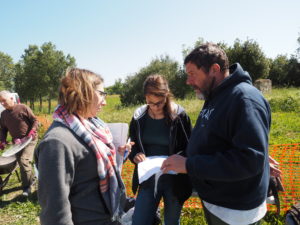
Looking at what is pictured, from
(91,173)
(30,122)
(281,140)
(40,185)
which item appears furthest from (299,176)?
(30,122)

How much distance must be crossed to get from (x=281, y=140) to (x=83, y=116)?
6784 millimetres

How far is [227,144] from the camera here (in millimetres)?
1495

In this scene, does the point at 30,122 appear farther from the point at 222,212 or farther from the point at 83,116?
the point at 222,212

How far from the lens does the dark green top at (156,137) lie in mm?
2490

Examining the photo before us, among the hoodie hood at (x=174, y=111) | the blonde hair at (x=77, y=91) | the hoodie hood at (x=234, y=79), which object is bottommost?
the hoodie hood at (x=174, y=111)

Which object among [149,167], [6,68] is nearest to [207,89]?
[149,167]

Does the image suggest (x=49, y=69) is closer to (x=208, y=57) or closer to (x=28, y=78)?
(x=28, y=78)

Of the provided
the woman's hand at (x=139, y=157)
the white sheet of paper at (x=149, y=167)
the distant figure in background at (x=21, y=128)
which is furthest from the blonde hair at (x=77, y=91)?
the distant figure in background at (x=21, y=128)

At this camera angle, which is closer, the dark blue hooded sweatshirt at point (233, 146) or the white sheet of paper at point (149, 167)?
the dark blue hooded sweatshirt at point (233, 146)

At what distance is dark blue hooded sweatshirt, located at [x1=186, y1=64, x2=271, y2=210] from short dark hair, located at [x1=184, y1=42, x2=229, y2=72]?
0.11 meters

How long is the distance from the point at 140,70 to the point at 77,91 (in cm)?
2795

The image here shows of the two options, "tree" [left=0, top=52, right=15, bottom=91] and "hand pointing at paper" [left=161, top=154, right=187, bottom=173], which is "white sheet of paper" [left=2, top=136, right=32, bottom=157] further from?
"tree" [left=0, top=52, right=15, bottom=91]

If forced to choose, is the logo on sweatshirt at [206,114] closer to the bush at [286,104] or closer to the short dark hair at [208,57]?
the short dark hair at [208,57]

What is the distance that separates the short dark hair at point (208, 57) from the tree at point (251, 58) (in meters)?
22.7
